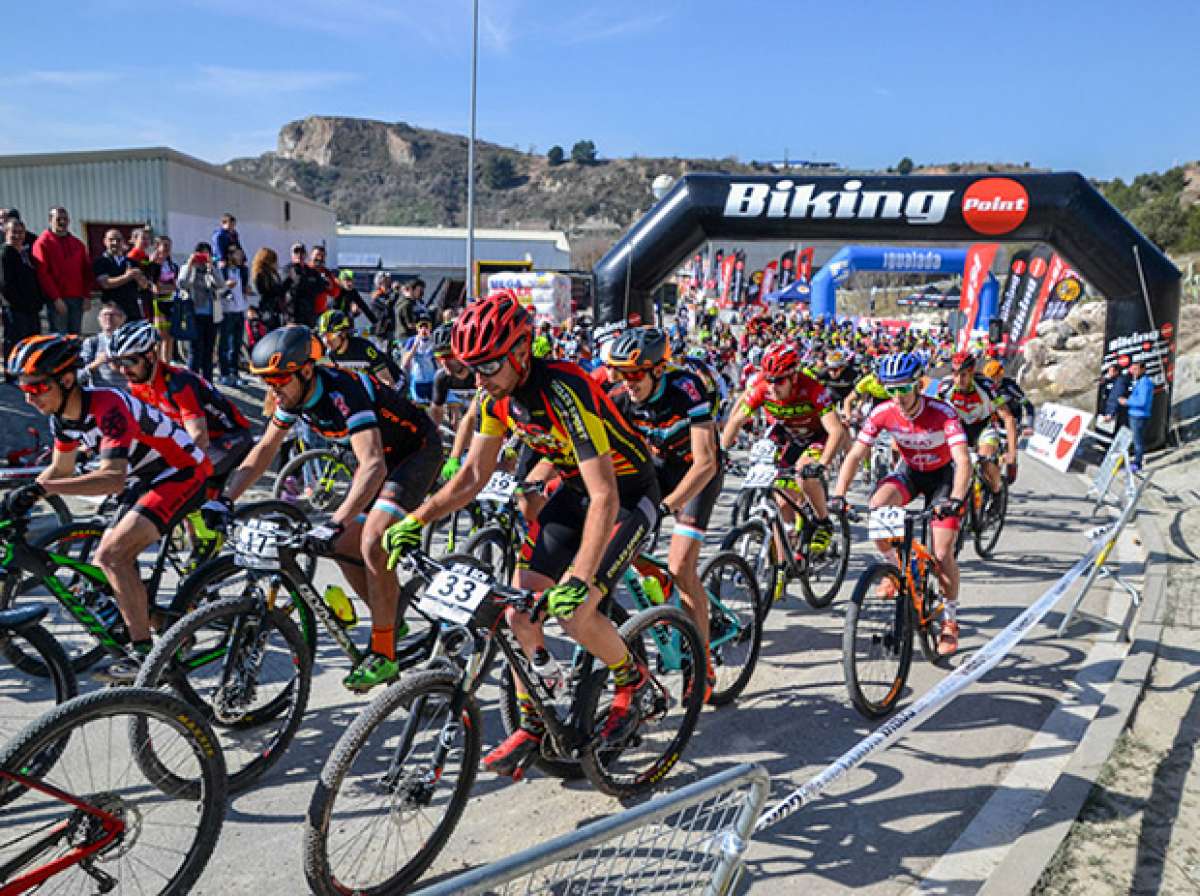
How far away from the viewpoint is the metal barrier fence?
193cm

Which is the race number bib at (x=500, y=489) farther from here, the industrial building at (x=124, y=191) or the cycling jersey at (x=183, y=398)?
the industrial building at (x=124, y=191)

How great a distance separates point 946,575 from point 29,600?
19.6 feet

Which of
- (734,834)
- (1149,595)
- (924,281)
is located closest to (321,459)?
(734,834)

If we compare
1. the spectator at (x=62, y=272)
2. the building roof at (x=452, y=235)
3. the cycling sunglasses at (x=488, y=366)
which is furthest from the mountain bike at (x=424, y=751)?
the building roof at (x=452, y=235)

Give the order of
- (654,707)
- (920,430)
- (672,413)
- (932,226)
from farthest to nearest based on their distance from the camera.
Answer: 1. (932,226)
2. (920,430)
3. (672,413)
4. (654,707)

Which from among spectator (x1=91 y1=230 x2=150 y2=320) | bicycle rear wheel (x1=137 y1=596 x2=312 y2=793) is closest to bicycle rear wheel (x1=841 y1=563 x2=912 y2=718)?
bicycle rear wheel (x1=137 y1=596 x2=312 y2=793)

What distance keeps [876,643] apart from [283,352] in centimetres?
364

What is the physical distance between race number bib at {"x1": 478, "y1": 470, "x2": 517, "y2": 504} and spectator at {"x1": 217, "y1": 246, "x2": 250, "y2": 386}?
774 centimetres

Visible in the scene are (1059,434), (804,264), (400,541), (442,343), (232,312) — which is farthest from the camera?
(804,264)

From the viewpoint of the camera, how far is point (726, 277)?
132 ft

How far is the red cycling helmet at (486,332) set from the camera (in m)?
3.54

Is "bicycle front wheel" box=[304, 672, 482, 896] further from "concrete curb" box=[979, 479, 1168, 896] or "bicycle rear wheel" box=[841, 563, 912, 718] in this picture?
"bicycle rear wheel" box=[841, 563, 912, 718]

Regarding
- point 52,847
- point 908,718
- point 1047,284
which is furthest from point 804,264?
point 52,847

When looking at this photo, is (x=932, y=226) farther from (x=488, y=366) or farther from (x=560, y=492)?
(x=488, y=366)
